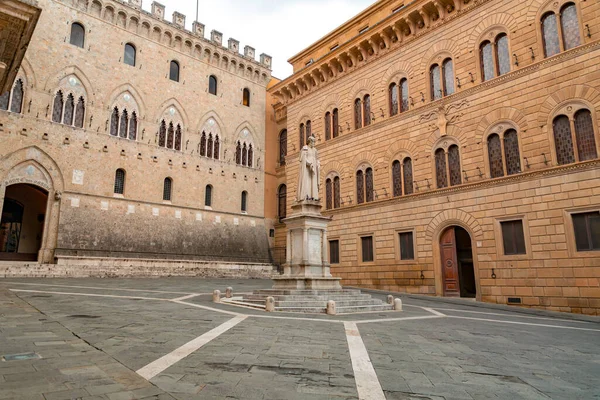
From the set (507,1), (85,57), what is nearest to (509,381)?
(507,1)

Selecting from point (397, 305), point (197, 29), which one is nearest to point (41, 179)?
point (197, 29)

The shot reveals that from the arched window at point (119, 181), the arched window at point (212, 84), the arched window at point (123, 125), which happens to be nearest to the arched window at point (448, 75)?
the arched window at point (212, 84)

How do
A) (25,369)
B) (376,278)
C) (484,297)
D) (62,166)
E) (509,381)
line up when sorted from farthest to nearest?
1. (62,166)
2. (376,278)
3. (484,297)
4. (509,381)
5. (25,369)

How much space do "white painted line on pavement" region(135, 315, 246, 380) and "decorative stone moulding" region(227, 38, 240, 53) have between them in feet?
92.2

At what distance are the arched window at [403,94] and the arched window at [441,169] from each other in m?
3.23

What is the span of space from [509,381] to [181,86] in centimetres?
2791

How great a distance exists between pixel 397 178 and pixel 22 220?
2350 cm

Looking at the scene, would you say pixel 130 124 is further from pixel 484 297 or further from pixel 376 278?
pixel 484 297

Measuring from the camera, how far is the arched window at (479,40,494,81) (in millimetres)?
17109

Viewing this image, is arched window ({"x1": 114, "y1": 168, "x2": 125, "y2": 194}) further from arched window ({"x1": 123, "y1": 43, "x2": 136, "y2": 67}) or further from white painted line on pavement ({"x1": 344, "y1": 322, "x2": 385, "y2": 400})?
white painted line on pavement ({"x1": 344, "y1": 322, "x2": 385, "y2": 400})

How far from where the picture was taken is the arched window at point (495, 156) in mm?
16219

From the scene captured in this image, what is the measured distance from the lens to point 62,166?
22.2m

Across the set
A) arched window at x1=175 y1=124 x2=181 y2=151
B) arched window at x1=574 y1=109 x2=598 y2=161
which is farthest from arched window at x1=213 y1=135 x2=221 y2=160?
arched window at x1=574 y1=109 x2=598 y2=161

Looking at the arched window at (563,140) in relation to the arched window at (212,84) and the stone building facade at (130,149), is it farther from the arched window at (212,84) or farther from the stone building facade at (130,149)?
the arched window at (212,84)
